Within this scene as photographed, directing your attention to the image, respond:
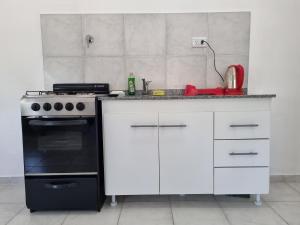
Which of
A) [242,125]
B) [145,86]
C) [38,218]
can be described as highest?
[145,86]

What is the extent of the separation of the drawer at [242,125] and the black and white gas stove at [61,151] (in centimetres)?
89

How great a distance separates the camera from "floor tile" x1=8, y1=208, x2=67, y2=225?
194cm

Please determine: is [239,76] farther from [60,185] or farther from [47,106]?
[60,185]

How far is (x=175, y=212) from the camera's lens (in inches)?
81.7

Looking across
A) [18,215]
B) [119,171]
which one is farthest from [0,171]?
[119,171]

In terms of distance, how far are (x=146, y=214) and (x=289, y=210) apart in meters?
1.04

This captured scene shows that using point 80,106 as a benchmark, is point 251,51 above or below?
above

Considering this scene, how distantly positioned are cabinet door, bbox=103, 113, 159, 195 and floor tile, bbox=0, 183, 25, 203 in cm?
81

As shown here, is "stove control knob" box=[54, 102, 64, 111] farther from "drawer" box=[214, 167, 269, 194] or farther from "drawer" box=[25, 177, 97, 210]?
"drawer" box=[214, 167, 269, 194]

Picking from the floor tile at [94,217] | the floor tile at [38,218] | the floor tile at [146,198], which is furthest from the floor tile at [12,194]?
the floor tile at [146,198]

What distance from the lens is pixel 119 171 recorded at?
210 centimetres

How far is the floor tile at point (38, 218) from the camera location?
6.37 feet

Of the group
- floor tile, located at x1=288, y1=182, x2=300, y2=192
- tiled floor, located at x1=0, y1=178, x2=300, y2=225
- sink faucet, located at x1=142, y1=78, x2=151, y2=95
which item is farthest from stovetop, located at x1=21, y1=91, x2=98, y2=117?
floor tile, located at x1=288, y1=182, x2=300, y2=192

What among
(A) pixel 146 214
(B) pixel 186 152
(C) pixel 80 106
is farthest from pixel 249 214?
(C) pixel 80 106
